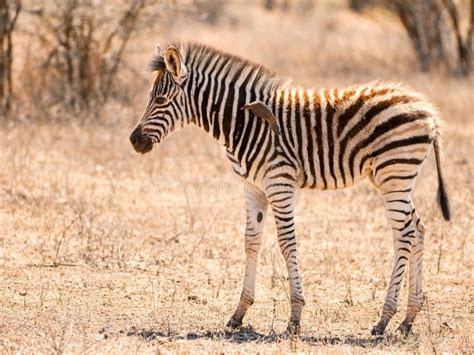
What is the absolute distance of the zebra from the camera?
262 inches

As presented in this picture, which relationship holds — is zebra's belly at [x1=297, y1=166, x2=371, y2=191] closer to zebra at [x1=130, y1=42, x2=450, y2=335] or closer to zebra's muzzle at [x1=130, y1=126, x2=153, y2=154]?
zebra at [x1=130, y1=42, x2=450, y2=335]

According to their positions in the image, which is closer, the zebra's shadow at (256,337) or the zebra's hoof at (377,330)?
the zebra's shadow at (256,337)

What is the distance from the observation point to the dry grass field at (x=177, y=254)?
6.45 metres

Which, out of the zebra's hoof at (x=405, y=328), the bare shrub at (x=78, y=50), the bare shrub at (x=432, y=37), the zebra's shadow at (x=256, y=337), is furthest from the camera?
the bare shrub at (x=432, y=37)

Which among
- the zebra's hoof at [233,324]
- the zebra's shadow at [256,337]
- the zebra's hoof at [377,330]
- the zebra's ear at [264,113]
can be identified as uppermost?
the zebra's ear at [264,113]

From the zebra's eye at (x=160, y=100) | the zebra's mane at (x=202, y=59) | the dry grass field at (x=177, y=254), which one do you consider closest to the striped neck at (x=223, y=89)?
the zebra's mane at (x=202, y=59)

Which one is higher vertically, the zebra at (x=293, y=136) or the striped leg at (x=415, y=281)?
the zebra at (x=293, y=136)

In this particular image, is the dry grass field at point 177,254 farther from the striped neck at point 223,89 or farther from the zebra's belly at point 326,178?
the striped neck at point 223,89

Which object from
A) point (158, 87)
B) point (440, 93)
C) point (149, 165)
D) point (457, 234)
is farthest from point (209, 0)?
point (158, 87)

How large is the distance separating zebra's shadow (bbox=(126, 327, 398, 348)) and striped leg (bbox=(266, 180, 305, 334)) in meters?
0.18

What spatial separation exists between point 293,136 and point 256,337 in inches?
59.9

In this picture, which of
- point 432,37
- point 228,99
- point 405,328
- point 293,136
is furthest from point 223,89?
point 432,37

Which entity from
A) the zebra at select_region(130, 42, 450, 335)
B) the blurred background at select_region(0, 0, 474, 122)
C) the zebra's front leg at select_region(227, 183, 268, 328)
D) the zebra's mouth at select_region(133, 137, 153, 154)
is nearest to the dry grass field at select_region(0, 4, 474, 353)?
the zebra's front leg at select_region(227, 183, 268, 328)

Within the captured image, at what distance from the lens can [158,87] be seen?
6.88 metres
